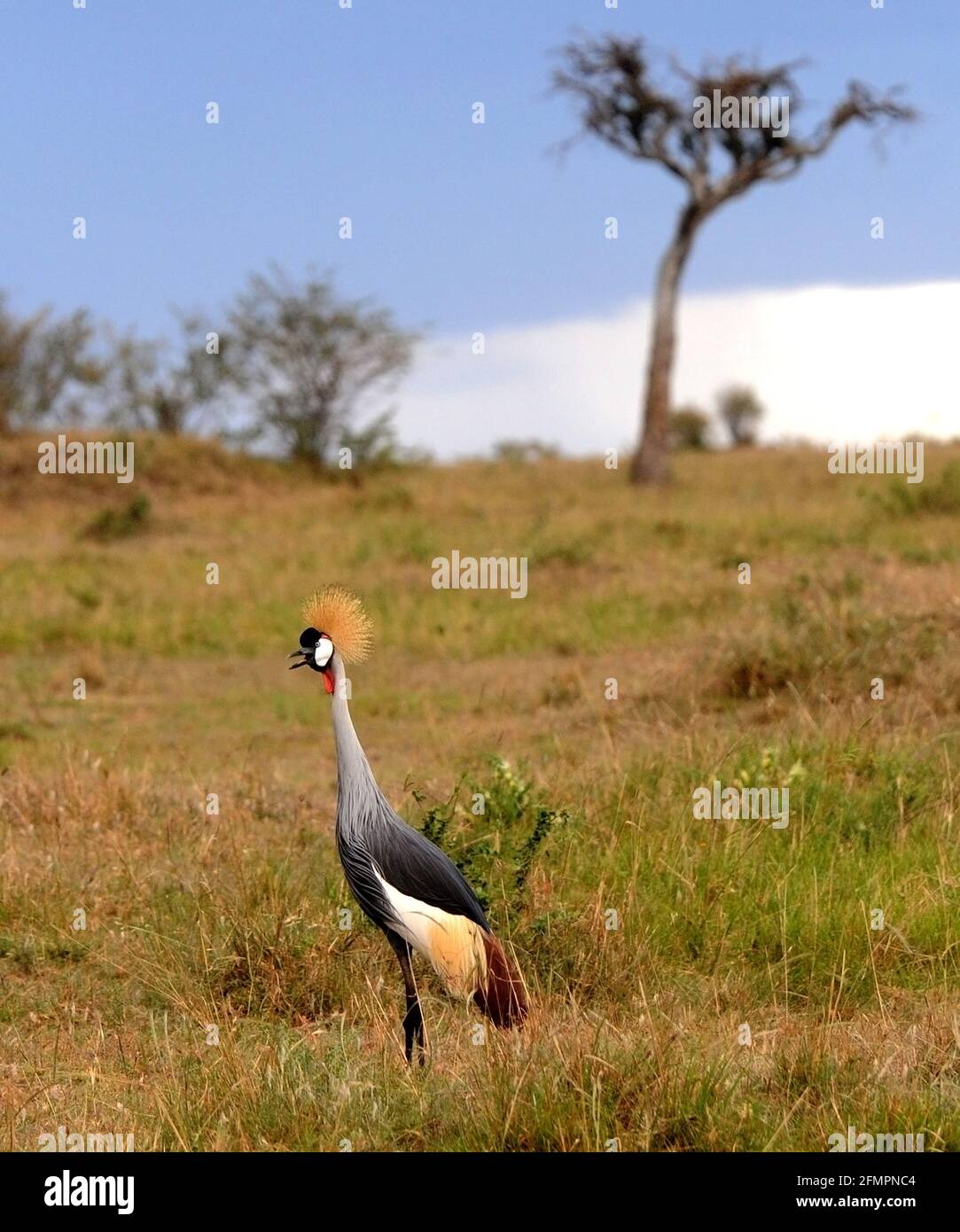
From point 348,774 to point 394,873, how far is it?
290 millimetres

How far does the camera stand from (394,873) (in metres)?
3.92

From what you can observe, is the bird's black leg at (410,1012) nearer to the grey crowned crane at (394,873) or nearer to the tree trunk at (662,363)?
the grey crowned crane at (394,873)

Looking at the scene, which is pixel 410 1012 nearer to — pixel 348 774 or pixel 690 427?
pixel 348 774

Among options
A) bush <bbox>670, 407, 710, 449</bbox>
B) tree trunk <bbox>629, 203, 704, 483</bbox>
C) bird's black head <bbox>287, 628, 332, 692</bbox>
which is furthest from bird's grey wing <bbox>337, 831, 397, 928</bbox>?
bush <bbox>670, 407, 710, 449</bbox>

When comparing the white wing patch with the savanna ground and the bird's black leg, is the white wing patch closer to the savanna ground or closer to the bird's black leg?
the bird's black leg

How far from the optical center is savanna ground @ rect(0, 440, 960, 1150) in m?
3.78

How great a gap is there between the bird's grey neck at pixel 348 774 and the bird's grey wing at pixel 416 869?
6cm

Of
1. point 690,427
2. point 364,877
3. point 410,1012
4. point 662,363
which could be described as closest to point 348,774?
point 364,877

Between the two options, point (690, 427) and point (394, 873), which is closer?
point (394, 873)

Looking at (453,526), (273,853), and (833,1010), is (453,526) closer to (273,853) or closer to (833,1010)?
(273,853)
